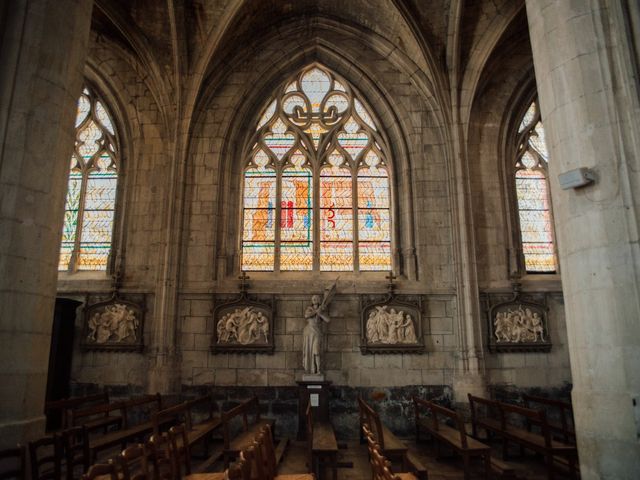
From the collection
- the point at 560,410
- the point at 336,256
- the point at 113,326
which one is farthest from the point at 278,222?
the point at 560,410

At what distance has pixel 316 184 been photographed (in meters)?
12.6

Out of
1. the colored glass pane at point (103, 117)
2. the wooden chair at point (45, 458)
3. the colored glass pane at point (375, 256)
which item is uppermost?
the colored glass pane at point (103, 117)

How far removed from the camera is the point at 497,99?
12.8 meters

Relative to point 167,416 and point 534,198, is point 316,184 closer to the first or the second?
point 534,198

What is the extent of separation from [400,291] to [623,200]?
6391mm

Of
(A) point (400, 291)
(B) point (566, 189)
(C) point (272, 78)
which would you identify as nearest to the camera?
(B) point (566, 189)

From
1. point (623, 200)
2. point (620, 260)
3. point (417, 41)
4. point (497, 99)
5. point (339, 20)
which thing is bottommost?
point (620, 260)

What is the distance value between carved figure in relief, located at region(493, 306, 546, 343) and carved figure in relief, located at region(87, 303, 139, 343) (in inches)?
314

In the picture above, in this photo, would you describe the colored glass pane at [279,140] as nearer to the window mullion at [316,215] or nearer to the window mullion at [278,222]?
the window mullion at [278,222]

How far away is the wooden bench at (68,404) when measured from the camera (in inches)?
307

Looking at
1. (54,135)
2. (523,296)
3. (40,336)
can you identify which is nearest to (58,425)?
(40,336)

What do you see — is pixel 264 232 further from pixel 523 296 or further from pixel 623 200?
→ pixel 623 200

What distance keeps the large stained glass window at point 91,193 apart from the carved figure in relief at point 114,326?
130cm

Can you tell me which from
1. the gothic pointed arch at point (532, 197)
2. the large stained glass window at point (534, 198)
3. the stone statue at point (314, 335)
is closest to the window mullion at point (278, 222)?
the stone statue at point (314, 335)
